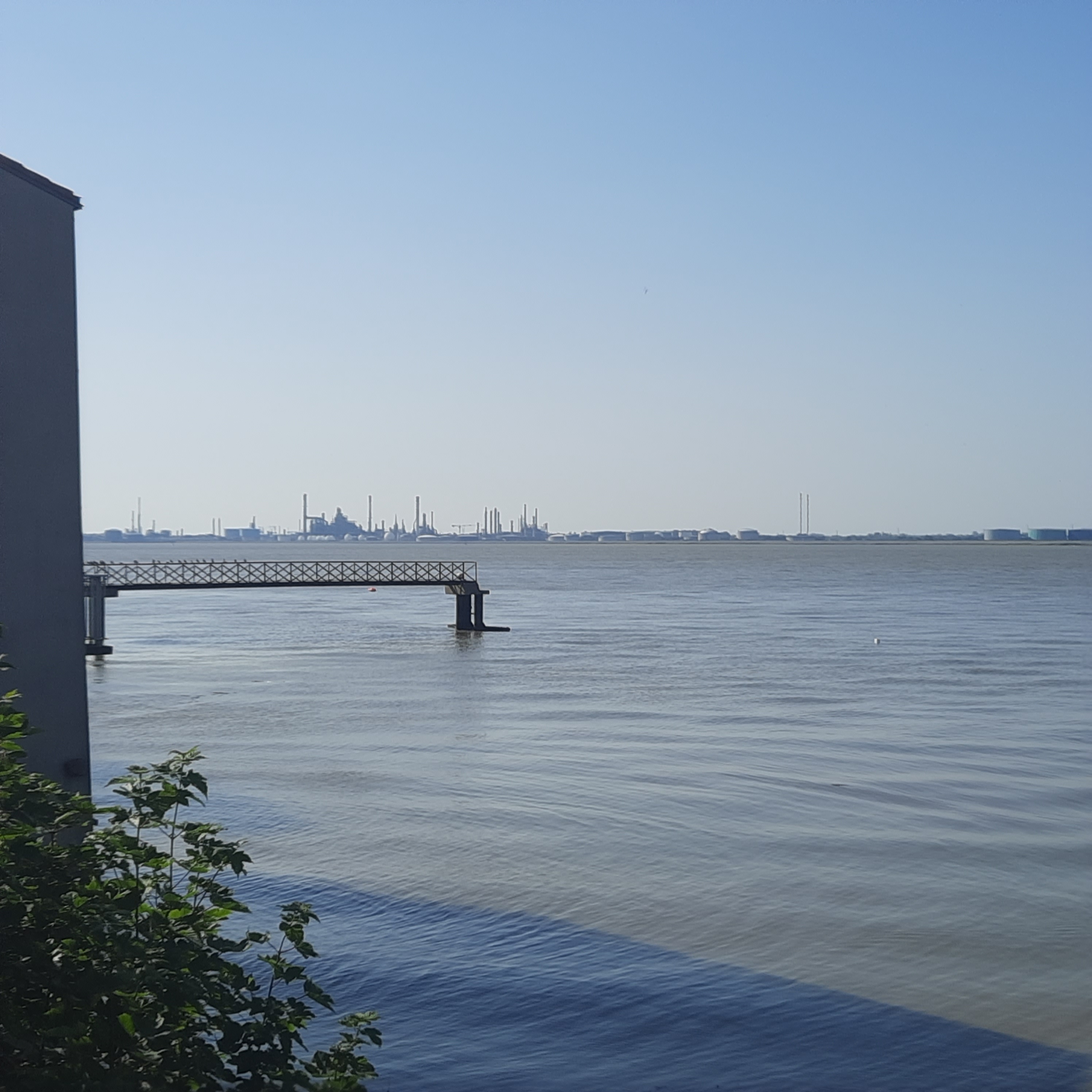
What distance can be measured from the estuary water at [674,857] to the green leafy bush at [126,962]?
12.1 ft

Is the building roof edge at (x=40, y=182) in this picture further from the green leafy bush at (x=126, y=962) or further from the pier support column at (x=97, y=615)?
the pier support column at (x=97, y=615)

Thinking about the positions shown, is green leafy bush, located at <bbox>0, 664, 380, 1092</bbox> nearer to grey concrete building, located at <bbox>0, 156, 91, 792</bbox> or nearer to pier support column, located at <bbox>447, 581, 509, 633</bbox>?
grey concrete building, located at <bbox>0, 156, 91, 792</bbox>

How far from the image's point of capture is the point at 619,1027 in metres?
10.1

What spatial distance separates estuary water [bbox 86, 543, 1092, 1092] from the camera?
9820mm

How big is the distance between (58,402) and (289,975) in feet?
24.0

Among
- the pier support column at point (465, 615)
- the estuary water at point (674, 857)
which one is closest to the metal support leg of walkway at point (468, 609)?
the pier support column at point (465, 615)

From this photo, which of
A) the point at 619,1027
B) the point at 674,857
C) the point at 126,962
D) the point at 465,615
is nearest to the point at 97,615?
the point at 465,615

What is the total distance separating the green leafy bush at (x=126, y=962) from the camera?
16.4 feet

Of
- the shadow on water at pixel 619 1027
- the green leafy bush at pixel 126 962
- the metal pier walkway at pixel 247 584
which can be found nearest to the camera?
the green leafy bush at pixel 126 962

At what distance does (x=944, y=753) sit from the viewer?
22.9 m

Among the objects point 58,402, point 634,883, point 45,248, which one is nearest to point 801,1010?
point 634,883

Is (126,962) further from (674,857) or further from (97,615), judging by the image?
(97,615)

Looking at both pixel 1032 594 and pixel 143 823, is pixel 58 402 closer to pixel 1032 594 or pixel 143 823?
pixel 143 823

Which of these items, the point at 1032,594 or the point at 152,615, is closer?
the point at 152,615
